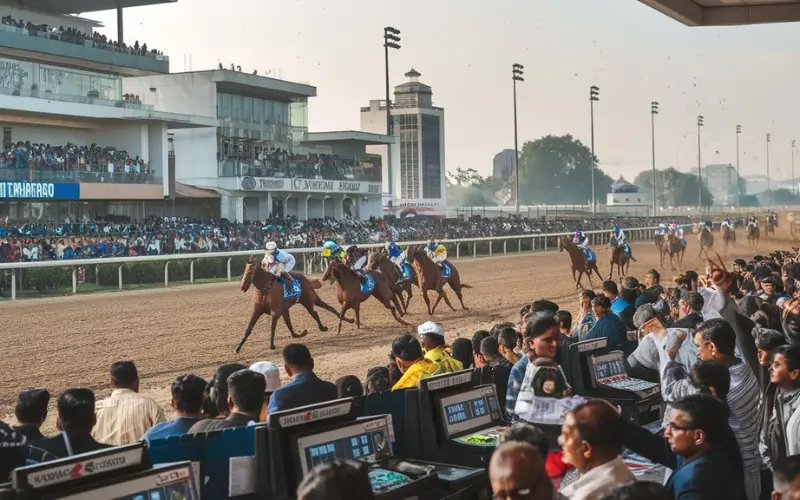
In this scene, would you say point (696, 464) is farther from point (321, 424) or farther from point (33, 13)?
point (33, 13)

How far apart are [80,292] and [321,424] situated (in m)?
16.3

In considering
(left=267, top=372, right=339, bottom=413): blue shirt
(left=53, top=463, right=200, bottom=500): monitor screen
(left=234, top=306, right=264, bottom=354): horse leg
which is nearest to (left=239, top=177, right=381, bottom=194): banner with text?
(left=234, top=306, right=264, bottom=354): horse leg

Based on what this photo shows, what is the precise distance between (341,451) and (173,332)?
1075cm

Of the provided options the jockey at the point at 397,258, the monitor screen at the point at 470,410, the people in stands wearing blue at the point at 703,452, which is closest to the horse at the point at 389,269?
the jockey at the point at 397,258

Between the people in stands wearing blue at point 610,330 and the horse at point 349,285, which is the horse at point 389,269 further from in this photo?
the people in stands wearing blue at point 610,330

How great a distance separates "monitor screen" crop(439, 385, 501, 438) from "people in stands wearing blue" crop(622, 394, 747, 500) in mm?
928

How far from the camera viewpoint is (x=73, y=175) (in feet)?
94.3

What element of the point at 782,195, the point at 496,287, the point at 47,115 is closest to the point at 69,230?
the point at 47,115

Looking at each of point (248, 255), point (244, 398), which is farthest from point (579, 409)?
point (248, 255)

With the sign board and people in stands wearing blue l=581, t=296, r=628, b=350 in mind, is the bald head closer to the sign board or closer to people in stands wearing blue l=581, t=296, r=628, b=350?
people in stands wearing blue l=581, t=296, r=628, b=350

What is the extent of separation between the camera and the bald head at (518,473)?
7.52ft

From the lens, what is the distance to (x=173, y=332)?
1340 cm

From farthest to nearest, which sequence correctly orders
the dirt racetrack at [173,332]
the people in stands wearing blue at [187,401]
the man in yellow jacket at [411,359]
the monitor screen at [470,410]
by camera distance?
the dirt racetrack at [173,332]
the man in yellow jacket at [411,359]
the people in stands wearing blue at [187,401]
the monitor screen at [470,410]

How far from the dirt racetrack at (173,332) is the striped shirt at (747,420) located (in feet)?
18.3
